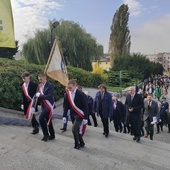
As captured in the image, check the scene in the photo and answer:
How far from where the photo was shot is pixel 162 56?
131 meters

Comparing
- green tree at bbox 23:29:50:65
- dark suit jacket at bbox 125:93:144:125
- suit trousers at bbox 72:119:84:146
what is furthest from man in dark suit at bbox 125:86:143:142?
green tree at bbox 23:29:50:65

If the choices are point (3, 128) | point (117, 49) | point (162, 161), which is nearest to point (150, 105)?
point (162, 161)

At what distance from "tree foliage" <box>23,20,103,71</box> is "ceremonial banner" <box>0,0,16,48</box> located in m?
25.3

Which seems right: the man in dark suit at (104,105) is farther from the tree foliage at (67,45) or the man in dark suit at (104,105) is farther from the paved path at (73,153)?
the tree foliage at (67,45)

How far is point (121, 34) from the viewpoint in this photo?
53.2 meters

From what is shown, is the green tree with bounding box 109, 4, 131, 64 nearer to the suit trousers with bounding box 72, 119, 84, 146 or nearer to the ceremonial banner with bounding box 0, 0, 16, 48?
the ceremonial banner with bounding box 0, 0, 16, 48

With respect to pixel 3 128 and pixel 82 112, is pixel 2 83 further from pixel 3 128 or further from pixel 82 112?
pixel 82 112

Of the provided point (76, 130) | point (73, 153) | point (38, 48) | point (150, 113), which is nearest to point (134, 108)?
Answer: point (150, 113)

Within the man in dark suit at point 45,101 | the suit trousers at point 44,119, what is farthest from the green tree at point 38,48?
the suit trousers at point 44,119

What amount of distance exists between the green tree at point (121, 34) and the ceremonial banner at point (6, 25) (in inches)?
1894

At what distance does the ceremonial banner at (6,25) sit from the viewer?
6.45 m

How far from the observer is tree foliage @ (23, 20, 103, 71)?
32906mm

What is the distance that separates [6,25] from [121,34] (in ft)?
160

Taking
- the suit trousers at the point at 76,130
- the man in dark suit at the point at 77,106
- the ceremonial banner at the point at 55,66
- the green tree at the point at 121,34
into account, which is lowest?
the suit trousers at the point at 76,130
